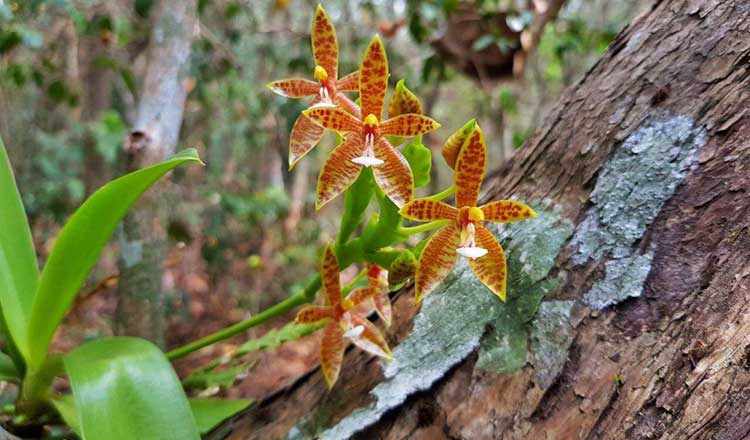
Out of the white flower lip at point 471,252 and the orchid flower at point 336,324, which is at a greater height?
the white flower lip at point 471,252

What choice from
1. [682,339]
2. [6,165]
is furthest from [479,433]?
[6,165]

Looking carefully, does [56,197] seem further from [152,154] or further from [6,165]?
[6,165]

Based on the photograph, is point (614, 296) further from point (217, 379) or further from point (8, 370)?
point (8, 370)

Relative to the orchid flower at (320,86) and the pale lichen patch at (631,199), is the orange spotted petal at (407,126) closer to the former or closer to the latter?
the orchid flower at (320,86)

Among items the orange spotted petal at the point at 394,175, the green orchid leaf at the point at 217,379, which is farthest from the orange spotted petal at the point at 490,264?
the green orchid leaf at the point at 217,379

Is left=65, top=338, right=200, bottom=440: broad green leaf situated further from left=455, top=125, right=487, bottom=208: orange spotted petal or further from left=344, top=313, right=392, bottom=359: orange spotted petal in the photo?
left=455, top=125, right=487, bottom=208: orange spotted petal

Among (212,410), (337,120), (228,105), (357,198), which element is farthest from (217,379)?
(228,105)
